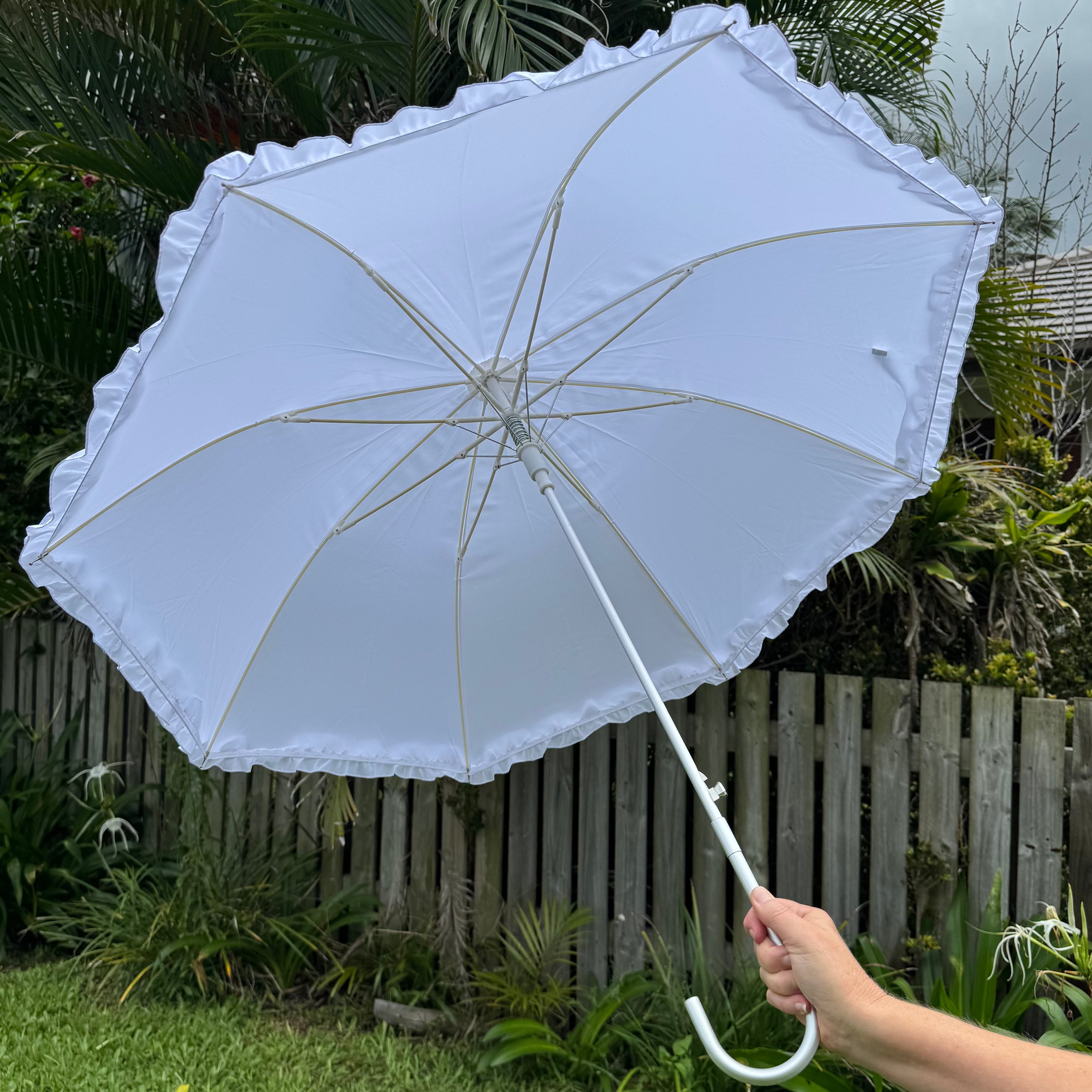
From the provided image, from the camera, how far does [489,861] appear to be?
3.88 metres

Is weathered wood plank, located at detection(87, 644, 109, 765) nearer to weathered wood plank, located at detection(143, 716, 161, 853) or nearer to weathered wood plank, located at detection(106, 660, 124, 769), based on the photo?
weathered wood plank, located at detection(106, 660, 124, 769)

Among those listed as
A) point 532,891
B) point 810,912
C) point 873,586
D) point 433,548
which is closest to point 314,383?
point 433,548

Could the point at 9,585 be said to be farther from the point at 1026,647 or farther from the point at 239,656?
the point at 1026,647

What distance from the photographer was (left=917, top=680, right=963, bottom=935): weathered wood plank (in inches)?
123

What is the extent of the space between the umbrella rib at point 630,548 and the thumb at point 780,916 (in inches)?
37.2

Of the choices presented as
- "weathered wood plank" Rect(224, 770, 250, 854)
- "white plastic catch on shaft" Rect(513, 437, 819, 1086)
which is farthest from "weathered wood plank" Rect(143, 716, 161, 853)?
"white plastic catch on shaft" Rect(513, 437, 819, 1086)

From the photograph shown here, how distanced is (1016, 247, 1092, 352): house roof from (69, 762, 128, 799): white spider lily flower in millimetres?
6155

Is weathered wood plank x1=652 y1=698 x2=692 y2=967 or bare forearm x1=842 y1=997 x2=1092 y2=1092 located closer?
bare forearm x1=842 y1=997 x2=1092 y2=1092

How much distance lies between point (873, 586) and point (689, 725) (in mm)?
1108

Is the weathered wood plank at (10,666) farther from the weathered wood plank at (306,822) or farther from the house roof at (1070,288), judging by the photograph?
→ the house roof at (1070,288)

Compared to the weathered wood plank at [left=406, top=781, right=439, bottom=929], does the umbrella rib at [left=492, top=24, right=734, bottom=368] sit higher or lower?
higher

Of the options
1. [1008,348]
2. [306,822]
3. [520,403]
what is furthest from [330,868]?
[1008,348]

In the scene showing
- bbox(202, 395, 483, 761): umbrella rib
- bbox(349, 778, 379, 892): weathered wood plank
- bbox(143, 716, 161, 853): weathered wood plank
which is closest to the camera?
bbox(202, 395, 483, 761): umbrella rib

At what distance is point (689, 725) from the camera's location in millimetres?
3623
